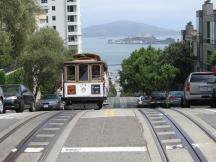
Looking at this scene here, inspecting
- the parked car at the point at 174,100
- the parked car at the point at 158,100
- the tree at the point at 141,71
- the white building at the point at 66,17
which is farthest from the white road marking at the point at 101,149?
the white building at the point at 66,17

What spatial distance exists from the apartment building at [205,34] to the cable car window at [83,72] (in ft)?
128

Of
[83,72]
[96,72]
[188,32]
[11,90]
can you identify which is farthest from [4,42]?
[188,32]

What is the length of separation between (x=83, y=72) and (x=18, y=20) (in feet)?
18.5

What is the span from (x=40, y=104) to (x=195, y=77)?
16.9 m

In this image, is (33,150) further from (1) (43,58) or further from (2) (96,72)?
(1) (43,58)

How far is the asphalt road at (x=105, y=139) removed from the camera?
33.0 ft

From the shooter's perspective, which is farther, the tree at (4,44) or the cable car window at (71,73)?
the cable car window at (71,73)

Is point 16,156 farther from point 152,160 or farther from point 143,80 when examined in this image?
point 143,80

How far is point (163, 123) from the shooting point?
1448 centimetres

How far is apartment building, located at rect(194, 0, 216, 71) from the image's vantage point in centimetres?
6919

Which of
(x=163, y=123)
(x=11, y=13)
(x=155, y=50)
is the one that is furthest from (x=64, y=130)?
(x=155, y=50)

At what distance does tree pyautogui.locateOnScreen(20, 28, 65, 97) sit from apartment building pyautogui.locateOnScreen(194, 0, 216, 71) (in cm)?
1987

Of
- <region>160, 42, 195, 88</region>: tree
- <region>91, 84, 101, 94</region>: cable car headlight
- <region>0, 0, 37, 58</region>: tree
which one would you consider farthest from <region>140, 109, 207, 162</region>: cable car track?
<region>160, 42, 195, 88</region>: tree

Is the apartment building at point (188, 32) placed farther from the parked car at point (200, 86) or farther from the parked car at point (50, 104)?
the parked car at point (200, 86)
